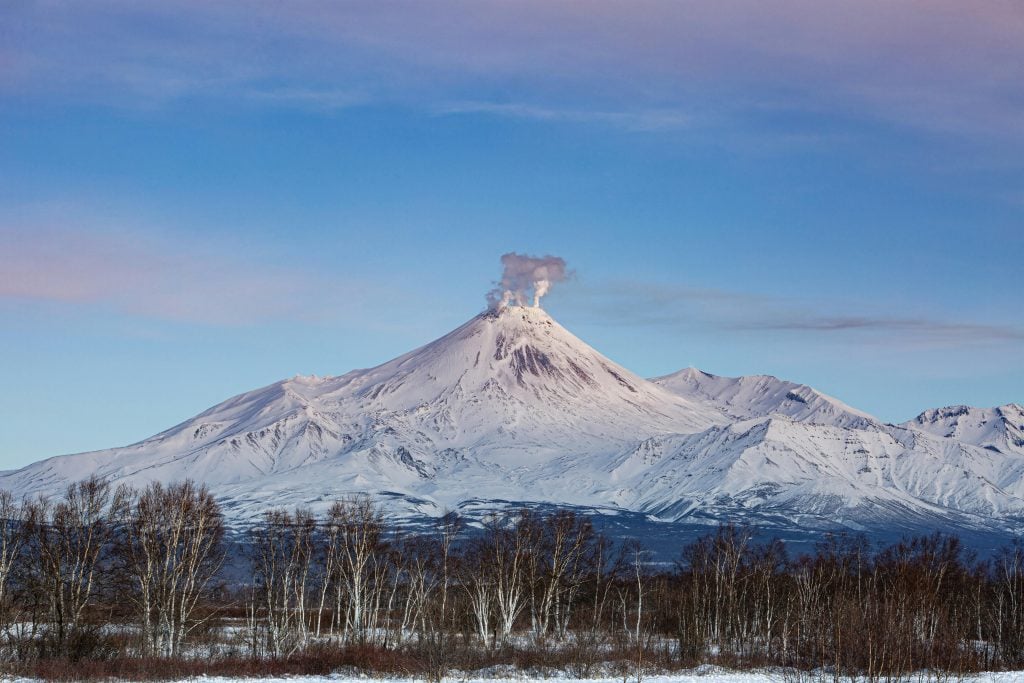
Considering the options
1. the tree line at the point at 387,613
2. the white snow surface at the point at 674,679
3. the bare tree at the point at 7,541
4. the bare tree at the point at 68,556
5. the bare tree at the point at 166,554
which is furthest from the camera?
the bare tree at the point at 166,554

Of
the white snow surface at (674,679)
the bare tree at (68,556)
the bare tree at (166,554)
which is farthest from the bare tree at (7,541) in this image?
the white snow surface at (674,679)

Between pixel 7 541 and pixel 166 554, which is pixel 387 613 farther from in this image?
pixel 7 541

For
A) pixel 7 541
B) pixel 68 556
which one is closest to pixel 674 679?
pixel 68 556

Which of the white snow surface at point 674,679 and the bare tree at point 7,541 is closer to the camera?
the white snow surface at point 674,679

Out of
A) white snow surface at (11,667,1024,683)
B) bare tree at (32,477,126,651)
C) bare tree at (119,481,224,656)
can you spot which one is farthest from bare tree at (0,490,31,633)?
white snow surface at (11,667,1024,683)

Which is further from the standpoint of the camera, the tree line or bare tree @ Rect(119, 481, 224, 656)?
bare tree @ Rect(119, 481, 224, 656)

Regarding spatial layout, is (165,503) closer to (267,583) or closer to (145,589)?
(145,589)

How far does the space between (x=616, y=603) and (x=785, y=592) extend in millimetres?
16345

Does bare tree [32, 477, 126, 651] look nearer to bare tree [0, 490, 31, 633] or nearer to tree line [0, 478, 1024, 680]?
tree line [0, 478, 1024, 680]

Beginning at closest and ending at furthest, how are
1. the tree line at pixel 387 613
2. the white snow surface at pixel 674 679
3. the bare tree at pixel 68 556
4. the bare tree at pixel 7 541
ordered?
the white snow surface at pixel 674 679
the tree line at pixel 387 613
the bare tree at pixel 68 556
the bare tree at pixel 7 541

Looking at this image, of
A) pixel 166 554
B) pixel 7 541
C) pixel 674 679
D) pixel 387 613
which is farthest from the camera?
pixel 387 613

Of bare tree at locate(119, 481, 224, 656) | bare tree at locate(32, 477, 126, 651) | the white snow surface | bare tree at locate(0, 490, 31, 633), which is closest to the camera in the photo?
the white snow surface

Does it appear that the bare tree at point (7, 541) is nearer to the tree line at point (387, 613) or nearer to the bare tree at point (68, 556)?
the tree line at point (387, 613)

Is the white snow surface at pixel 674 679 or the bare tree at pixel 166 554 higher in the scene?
the bare tree at pixel 166 554
